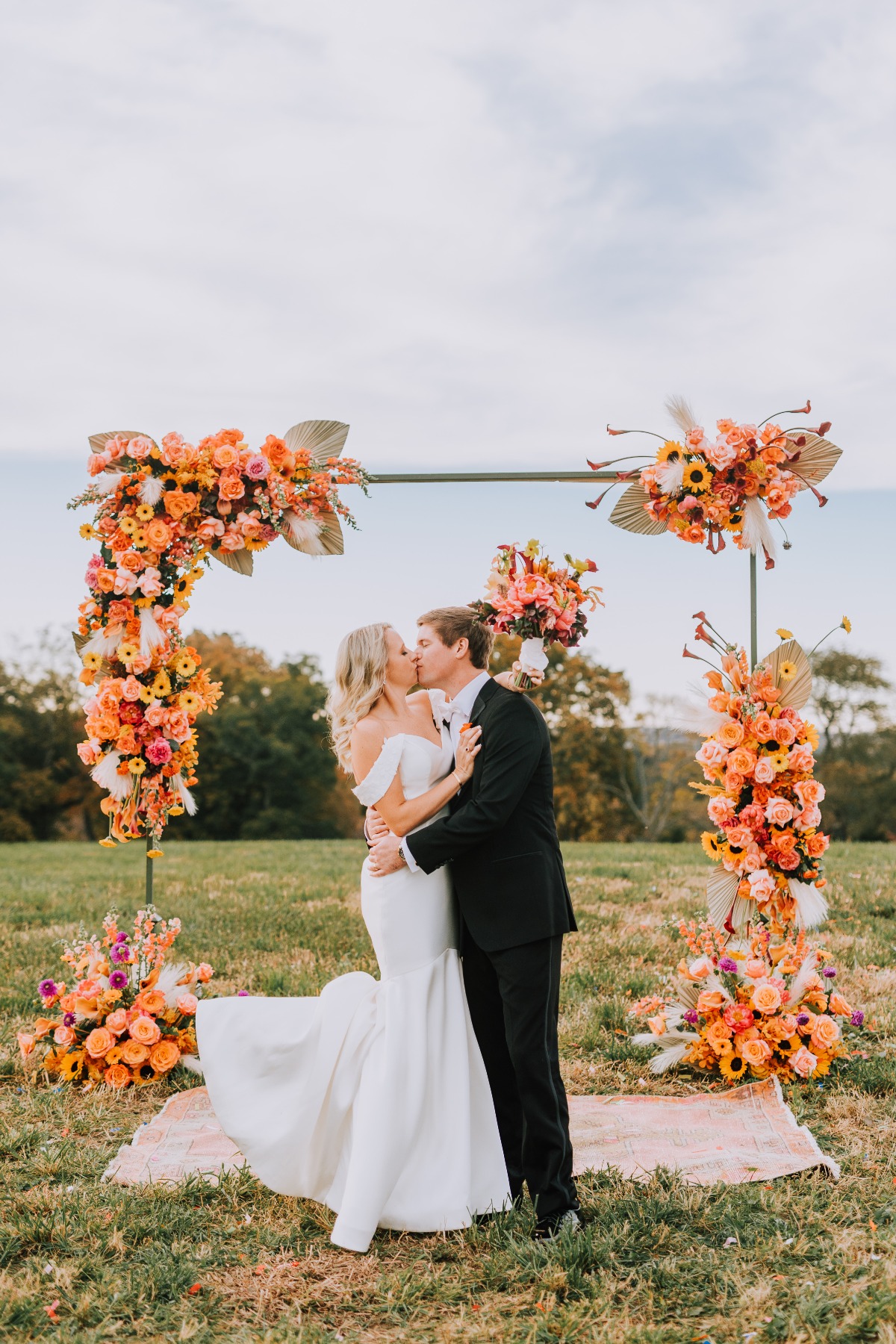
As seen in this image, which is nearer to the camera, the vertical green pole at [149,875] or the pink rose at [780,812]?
the pink rose at [780,812]

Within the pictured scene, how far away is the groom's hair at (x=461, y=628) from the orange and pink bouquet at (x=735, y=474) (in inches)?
63.7

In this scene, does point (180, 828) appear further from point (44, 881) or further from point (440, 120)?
point (440, 120)

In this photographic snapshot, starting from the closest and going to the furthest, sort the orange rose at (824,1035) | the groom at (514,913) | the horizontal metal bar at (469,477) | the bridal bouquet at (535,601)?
the groom at (514,913) → the bridal bouquet at (535,601) → the orange rose at (824,1035) → the horizontal metal bar at (469,477)

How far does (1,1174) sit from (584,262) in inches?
291

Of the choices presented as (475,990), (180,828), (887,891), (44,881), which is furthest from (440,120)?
(180,828)

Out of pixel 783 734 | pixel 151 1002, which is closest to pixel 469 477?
pixel 783 734

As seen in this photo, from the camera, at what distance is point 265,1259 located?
3719 mm

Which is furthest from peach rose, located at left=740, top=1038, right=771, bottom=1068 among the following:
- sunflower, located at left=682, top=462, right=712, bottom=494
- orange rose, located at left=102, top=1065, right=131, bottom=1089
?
orange rose, located at left=102, top=1065, right=131, bottom=1089

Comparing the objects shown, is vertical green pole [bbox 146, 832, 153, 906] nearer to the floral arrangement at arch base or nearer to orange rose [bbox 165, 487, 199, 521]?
the floral arrangement at arch base

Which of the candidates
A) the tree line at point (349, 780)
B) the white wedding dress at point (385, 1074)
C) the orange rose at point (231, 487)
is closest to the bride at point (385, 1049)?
the white wedding dress at point (385, 1074)

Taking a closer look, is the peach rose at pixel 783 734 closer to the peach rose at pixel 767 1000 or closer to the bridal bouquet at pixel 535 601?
the peach rose at pixel 767 1000

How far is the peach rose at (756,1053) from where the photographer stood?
5.40 metres

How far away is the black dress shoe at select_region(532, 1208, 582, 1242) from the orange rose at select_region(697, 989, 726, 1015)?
81.1 inches

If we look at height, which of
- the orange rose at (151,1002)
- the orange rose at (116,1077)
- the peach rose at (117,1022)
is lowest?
the orange rose at (116,1077)
